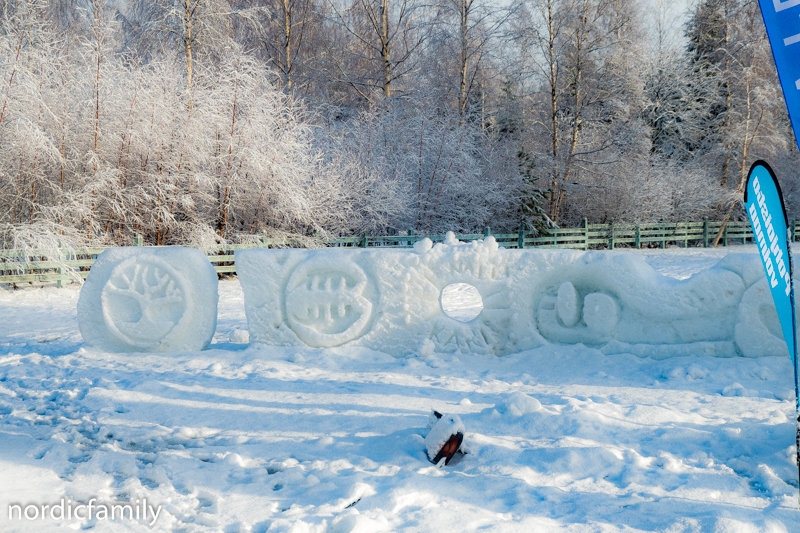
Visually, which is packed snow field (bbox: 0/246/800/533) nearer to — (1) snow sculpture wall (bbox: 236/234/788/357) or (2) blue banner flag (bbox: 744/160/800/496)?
(1) snow sculpture wall (bbox: 236/234/788/357)

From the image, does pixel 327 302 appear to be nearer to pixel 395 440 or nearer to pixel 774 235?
pixel 395 440

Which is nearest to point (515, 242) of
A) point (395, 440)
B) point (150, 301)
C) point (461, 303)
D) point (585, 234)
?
point (585, 234)

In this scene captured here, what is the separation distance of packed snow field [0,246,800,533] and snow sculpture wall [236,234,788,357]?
143mm

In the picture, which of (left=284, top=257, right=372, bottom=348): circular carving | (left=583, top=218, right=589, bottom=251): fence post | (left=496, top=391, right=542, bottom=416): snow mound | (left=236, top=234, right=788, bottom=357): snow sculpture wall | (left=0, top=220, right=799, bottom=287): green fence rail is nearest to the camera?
(left=496, top=391, right=542, bottom=416): snow mound

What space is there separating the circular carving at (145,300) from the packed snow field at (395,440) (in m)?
0.23

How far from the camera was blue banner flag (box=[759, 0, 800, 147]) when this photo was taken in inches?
74.3


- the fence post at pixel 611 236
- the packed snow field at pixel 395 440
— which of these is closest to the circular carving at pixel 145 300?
the packed snow field at pixel 395 440

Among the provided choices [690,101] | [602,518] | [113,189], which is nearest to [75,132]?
[113,189]

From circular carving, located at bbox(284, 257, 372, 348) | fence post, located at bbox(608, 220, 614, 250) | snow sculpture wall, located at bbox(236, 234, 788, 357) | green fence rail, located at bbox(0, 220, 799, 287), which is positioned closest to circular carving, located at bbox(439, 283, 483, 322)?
snow sculpture wall, located at bbox(236, 234, 788, 357)

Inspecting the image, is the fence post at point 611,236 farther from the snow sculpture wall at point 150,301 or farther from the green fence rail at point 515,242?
the snow sculpture wall at point 150,301

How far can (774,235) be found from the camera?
1.94m

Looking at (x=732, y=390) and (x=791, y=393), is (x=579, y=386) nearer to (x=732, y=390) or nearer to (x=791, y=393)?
(x=732, y=390)

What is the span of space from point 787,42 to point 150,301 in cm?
443

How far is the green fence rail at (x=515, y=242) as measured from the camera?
8484 millimetres
